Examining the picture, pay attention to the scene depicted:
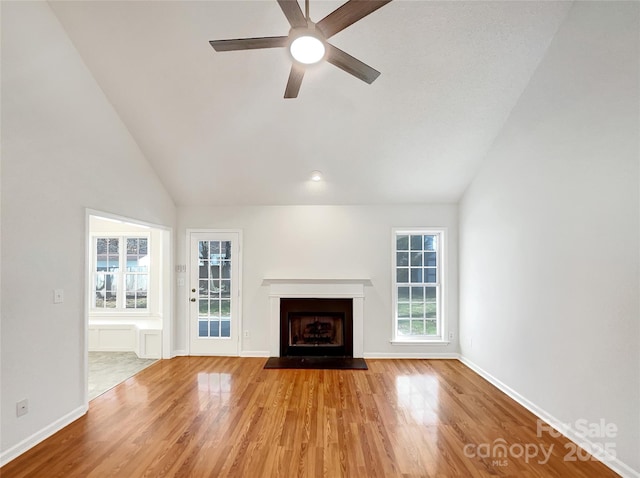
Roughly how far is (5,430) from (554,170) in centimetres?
511

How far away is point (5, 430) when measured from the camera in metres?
2.39

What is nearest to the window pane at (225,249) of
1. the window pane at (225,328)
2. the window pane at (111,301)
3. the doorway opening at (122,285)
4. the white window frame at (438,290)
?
the doorway opening at (122,285)

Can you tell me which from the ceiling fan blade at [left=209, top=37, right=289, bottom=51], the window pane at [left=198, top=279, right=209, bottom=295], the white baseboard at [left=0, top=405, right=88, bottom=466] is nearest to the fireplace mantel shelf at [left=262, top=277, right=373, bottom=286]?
the window pane at [left=198, top=279, right=209, bottom=295]

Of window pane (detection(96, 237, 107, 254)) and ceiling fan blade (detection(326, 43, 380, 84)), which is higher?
ceiling fan blade (detection(326, 43, 380, 84))

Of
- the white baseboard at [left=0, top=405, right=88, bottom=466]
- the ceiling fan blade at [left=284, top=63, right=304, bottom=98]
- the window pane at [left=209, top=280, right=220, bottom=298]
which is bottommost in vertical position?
the white baseboard at [left=0, top=405, right=88, bottom=466]

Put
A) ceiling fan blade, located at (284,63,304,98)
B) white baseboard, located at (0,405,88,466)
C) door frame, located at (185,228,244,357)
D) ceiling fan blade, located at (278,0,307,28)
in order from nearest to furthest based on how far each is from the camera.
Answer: ceiling fan blade, located at (278,0,307,28), ceiling fan blade, located at (284,63,304,98), white baseboard, located at (0,405,88,466), door frame, located at (185,228,244,357)

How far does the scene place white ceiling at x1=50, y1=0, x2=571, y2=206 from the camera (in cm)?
274

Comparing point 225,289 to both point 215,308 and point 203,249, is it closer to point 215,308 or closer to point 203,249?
point 215,308

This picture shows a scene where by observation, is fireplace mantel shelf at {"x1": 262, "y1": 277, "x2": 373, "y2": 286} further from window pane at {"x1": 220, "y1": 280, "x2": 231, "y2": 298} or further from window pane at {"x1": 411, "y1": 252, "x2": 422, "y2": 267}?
window pane at {"x1": 411, "y1": 252, "x2": 422, "y2": 267}

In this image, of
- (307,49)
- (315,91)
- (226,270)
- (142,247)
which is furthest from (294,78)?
(142,247)

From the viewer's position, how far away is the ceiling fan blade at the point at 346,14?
1.66 metres

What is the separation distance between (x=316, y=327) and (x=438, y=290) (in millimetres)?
2096

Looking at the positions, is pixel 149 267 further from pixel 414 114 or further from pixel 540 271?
pixel 540 271

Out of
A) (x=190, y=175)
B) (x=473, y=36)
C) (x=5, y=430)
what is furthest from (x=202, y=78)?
(x=5, y=430)
